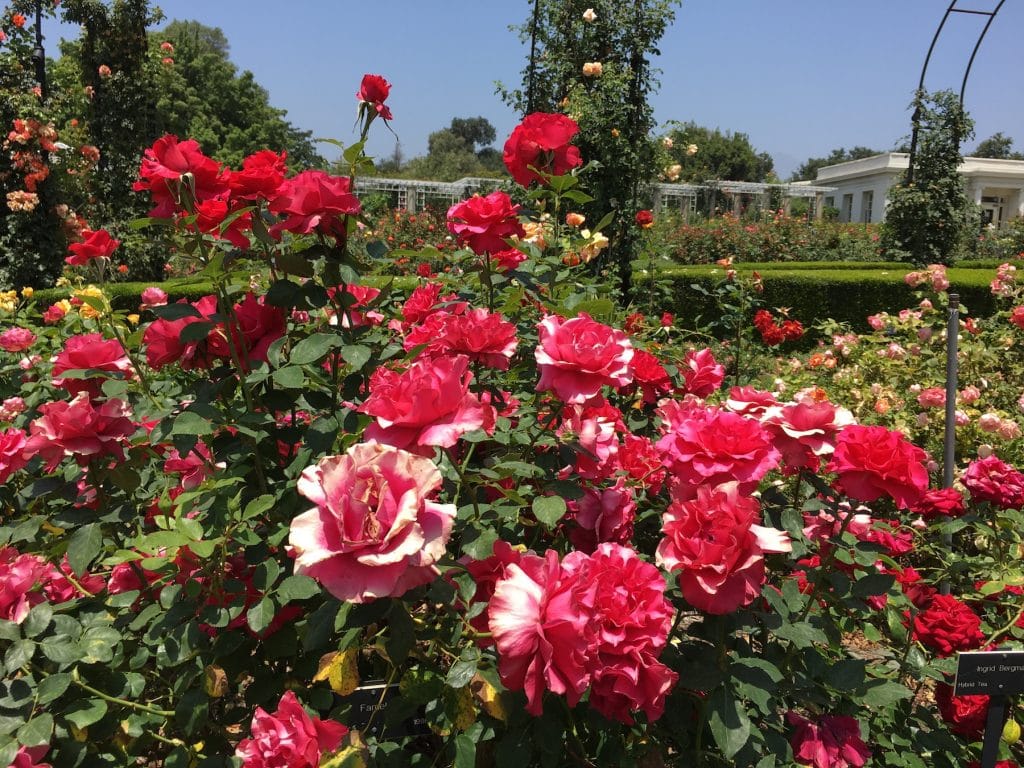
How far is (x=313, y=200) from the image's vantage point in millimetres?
973

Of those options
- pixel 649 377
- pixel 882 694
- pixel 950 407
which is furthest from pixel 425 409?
pixel 950 407

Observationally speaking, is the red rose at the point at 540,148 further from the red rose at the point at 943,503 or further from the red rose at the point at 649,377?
the red rose at the point at 943,503

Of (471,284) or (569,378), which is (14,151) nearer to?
(471,284)

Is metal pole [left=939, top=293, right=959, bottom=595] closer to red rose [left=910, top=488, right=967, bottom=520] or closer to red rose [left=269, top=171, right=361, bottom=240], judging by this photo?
red rose [left=910, top=488, right=967, bottom=520]

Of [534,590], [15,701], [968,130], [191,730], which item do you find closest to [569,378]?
[534,590]

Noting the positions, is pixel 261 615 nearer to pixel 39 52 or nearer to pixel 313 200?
pixel 313 200

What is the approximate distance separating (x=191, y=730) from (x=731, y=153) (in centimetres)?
6996

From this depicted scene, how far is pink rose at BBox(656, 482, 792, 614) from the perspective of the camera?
0.82 m

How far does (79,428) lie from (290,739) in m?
0.63

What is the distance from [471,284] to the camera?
1776 mm

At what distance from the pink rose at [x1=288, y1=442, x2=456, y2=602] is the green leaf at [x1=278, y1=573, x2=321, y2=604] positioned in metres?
0.20

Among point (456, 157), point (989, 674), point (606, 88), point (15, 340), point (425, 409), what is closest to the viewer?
point (425, 409)

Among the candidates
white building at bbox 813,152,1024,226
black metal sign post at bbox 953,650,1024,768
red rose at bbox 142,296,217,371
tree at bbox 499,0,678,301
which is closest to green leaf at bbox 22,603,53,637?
red rose at bbox 142,296,217,371

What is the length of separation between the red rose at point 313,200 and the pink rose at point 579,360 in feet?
1.10
